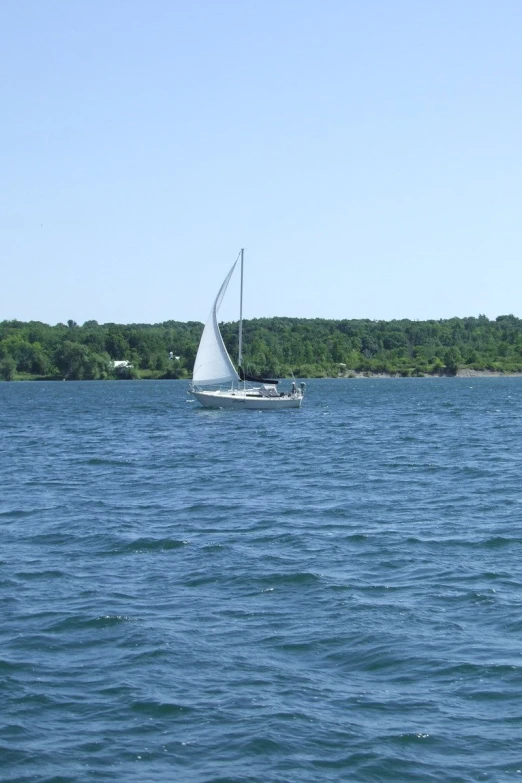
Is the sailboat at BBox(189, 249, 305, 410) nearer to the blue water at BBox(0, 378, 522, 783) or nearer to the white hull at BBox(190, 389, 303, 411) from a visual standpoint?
the white hull at BBox(190, 389, 303, 411)

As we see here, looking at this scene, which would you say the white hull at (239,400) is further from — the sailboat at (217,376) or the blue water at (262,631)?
the blue water at (262,631)

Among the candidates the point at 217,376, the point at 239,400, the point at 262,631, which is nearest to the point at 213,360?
the point at 217,376

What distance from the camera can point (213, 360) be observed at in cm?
8550

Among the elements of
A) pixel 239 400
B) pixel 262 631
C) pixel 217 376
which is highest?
pixel 217 376

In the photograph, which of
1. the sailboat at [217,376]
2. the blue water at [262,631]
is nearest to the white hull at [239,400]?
the sailboat at [217,376]

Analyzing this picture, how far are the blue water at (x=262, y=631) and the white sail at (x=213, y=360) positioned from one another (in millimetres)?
48481

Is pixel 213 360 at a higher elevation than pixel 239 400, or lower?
→ higher

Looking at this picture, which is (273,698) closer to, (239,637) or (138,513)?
(239,637)

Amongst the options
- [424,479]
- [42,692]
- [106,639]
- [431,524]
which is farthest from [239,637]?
[424,479]

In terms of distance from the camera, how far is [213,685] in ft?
45.8

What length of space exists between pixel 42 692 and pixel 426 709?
4992 mm

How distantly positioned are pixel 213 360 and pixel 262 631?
6950 cm

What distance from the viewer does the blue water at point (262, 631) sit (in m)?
12.0

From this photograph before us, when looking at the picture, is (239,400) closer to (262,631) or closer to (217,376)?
(217,376)
